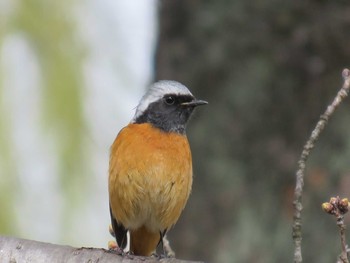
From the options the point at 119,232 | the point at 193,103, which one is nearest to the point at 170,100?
the point at 193,103

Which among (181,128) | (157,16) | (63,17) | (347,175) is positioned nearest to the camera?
(181,128)

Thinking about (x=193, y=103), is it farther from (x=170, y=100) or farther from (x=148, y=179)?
(x=148, y=179)

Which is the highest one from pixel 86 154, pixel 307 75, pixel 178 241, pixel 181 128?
pixel 307 75

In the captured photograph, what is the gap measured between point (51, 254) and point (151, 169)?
136cm

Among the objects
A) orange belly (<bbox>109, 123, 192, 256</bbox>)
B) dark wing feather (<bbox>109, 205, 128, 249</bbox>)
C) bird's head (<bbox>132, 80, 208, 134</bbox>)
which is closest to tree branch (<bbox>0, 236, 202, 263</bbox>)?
orange belly (<bbox>109, 123, 192, 256</bbox>)

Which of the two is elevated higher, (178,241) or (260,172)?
(260,172)

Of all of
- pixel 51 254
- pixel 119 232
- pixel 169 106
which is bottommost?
pixel 119 232

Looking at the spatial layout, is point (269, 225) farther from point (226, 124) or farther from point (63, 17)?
point (63, 17)

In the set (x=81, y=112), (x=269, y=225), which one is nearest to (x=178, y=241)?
(x=269, y=225)

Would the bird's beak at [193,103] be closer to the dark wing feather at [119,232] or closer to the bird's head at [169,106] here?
the bird's head at [169,106]

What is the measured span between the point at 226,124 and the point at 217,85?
0.37 m

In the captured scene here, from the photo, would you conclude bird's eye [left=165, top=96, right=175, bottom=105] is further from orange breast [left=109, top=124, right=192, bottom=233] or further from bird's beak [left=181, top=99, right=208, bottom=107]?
orange breast [left=109, top=124, right=192, bottom=233]

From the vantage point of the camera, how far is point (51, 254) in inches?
154

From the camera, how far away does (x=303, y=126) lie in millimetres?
6406
